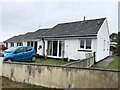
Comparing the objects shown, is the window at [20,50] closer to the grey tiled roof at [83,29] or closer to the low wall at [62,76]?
the low wall at [62,76]

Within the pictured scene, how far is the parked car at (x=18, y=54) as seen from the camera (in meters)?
16.8

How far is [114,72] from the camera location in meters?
8.10

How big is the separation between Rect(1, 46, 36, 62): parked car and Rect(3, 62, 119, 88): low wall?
478 cm

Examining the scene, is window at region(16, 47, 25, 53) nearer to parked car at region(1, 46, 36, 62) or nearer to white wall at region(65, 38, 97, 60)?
parked car at region(1, 46, 36, 62)

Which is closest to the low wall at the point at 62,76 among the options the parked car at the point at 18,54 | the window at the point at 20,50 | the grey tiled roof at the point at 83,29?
the parked car at the point at 18,54

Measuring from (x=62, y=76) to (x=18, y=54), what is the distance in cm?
931

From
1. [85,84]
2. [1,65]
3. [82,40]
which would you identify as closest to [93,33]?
[82,40]

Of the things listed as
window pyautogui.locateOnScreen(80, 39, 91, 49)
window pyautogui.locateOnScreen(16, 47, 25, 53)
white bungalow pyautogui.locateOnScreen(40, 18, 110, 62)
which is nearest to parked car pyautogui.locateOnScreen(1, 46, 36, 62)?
window pyautogui.locateOnScreen(16, 47, 25, 53)

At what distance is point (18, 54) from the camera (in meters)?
17.9

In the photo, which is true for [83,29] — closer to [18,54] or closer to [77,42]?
[77,42]

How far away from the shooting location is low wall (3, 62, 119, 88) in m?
8.30

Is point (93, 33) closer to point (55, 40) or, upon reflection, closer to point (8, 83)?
point (55, 40)

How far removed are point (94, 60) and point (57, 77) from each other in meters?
11.5

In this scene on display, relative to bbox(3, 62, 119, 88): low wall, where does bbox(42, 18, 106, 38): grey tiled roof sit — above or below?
above
